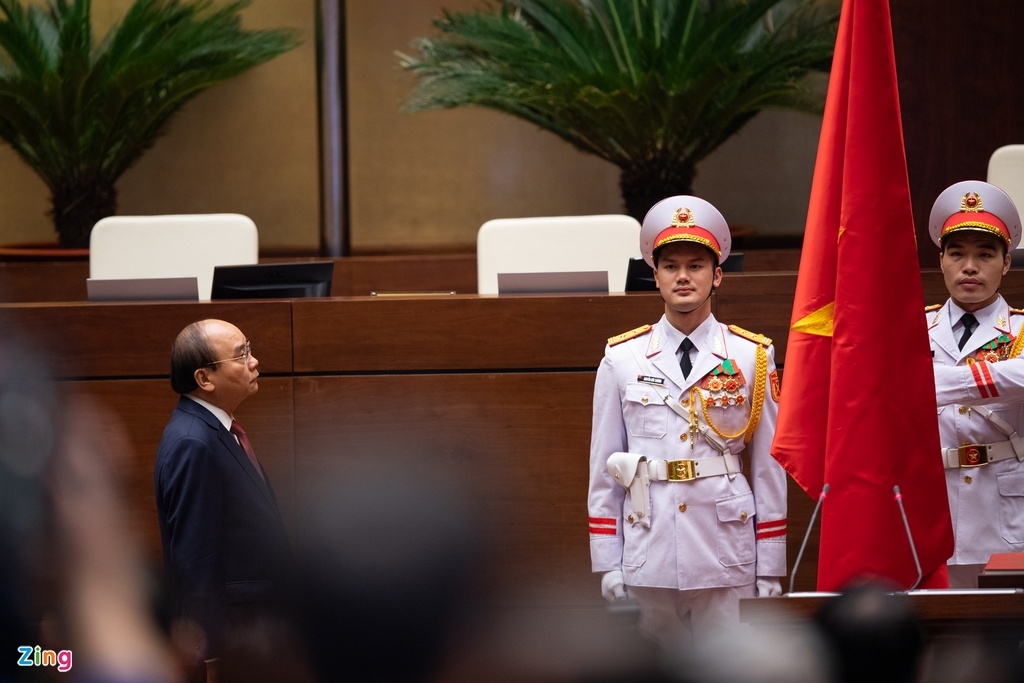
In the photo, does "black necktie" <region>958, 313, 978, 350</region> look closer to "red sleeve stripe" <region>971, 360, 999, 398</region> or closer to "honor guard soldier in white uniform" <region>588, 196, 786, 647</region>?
"red sleeve stripe" <region>971, 360, 999, 398</region>

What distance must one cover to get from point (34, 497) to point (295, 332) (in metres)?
2.93

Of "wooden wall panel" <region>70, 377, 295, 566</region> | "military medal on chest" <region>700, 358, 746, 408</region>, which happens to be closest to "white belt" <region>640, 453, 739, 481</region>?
"military medal on chest" <region>700, 358, 746, 408</region>

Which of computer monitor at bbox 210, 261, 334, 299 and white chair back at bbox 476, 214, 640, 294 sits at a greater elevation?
white chair back at bbox 476, 214, 640, 294

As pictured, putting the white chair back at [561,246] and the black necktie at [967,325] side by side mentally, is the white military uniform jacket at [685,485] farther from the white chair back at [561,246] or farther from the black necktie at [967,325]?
the white chair back at [561,246]

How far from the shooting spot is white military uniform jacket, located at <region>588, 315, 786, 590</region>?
3.10 metres

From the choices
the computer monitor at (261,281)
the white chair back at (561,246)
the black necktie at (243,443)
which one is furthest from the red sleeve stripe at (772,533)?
the white chair back at (561,246)

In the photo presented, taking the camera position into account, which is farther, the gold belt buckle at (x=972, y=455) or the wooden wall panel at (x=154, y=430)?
the wooden wall panel at (x=154, y=430)

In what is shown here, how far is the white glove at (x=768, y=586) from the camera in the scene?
10.0 ft

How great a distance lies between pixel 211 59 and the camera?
7773 mm

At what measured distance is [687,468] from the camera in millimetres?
3129

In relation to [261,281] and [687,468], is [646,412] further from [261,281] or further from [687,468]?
[261,281]

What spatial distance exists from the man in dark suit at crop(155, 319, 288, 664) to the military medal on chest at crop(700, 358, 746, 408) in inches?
43.7

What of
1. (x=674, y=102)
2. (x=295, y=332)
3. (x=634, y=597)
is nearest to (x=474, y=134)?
(x=674, y=102)

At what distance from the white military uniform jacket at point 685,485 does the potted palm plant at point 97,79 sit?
520 cm
